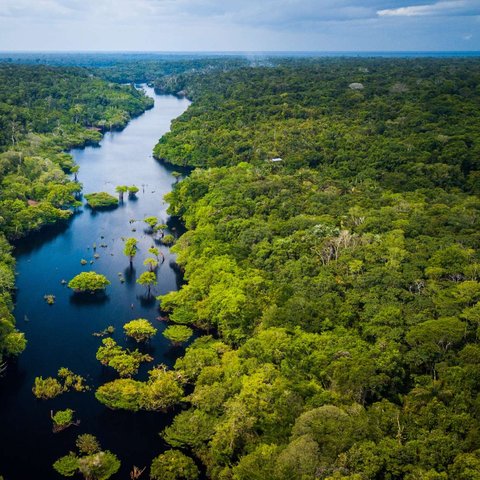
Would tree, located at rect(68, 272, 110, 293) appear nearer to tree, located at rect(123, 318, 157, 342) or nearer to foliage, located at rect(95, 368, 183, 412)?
tree, located at rect(123, 318, 157, 342)

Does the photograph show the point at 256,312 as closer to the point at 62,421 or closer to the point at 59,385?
the point at 59,385

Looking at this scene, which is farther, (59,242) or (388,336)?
(59,242)

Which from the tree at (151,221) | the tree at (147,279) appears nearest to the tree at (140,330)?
the tree at (147,279)

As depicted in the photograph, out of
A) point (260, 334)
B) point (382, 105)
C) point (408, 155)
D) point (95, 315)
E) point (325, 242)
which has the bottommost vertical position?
point (95, 315)

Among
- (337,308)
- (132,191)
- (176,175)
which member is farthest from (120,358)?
(176,175)

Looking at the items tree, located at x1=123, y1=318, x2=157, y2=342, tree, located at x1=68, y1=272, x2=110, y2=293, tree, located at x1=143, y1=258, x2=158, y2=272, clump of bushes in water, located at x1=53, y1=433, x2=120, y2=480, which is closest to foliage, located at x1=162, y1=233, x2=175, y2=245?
tree, located at x1=143, y1=258, x2=158, y2=272

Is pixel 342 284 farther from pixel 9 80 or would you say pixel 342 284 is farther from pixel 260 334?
pixel 9 80

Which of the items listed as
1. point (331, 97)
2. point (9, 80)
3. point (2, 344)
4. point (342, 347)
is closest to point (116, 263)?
point (2, 344)

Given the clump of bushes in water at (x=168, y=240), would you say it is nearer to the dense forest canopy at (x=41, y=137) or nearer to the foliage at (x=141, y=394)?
the dense forest canopy at (x=41, y=137)
